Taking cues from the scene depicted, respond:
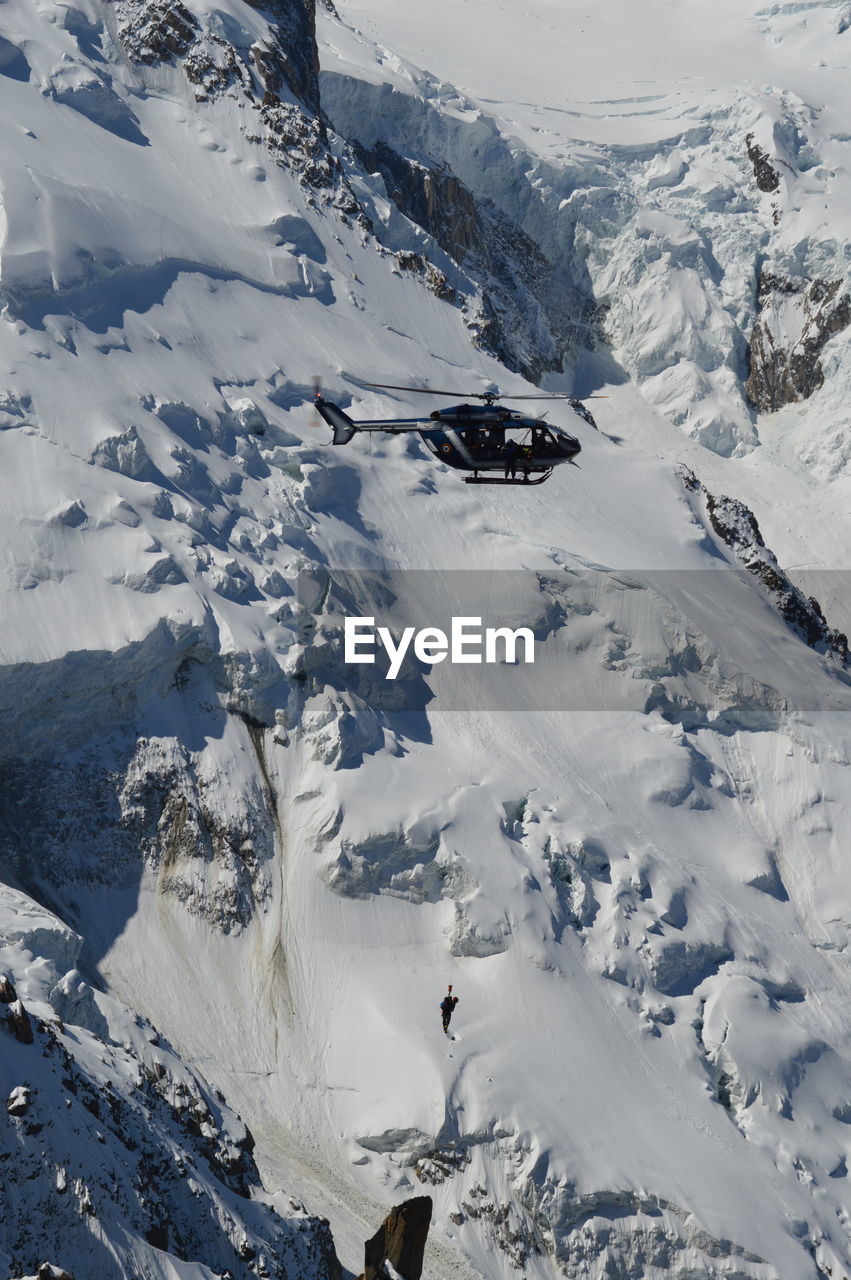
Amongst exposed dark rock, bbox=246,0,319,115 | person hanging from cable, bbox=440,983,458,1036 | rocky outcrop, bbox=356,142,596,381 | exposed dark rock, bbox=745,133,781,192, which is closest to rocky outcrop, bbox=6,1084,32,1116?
person hanging from cable, bbox=440,983,458,1036

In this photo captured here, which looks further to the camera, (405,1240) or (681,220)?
(681,220)

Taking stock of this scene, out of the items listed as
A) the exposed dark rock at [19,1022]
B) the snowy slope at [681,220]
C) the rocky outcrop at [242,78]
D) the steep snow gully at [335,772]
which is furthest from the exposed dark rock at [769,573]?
the exposed dark rock at [19,1022]

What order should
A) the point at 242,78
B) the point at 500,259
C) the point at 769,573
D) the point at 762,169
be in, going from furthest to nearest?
the point at 762,169 → the point at 500,259 → the point at 242,78 → the point at 769,573

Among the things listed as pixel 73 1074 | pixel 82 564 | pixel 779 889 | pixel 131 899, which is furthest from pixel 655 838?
pixel 73 1074

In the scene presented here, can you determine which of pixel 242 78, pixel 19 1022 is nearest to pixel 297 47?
pixel 242 78

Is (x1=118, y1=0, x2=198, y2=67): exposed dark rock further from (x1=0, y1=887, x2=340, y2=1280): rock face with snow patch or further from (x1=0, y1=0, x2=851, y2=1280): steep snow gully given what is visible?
(x1=0, y1=887, x2=340, y2=1280): rock face with snow patch

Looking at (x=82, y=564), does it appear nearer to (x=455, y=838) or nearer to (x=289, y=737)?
(x=289, y=737)

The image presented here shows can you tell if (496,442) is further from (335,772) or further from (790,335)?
(790,335)
